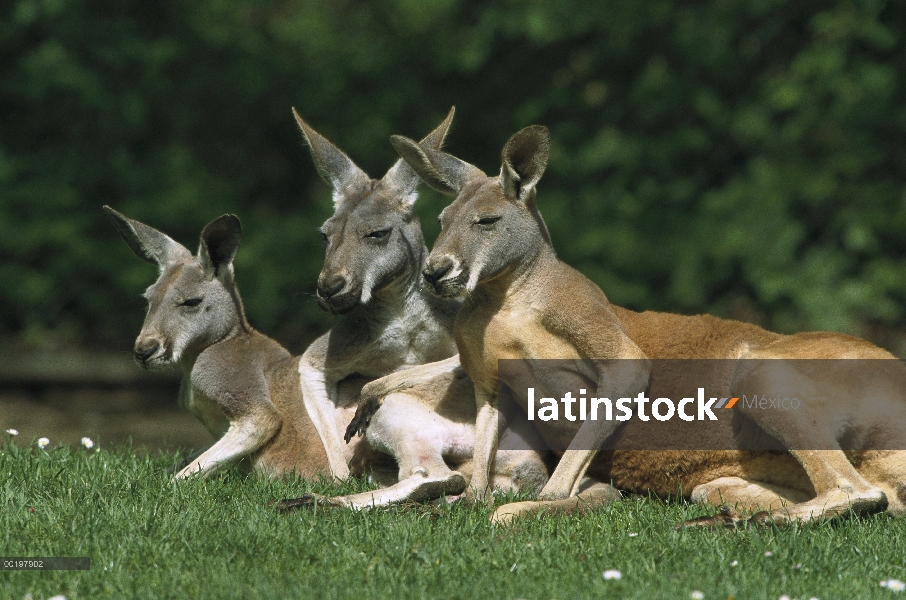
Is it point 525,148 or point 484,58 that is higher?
point 484,58

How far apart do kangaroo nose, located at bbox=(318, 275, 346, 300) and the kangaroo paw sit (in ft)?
1.76

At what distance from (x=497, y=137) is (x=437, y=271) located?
8077 millimetres

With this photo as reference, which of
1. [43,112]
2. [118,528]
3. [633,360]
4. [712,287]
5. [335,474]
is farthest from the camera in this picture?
[43,112]

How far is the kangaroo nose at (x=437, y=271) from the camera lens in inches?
186

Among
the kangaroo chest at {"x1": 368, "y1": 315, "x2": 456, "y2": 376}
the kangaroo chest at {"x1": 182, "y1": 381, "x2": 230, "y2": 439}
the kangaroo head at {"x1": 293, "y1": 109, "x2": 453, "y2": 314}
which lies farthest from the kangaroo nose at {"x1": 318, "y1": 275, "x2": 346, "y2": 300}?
the kangaroo chest at {"x1": 182, "y1": 381, "x2": 230, "y2": 439}

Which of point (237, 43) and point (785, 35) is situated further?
point (237, 43)

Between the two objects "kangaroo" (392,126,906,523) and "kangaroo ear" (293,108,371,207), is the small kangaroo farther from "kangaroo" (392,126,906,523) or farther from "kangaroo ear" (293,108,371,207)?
"kangaroo" (392,126,906,523)

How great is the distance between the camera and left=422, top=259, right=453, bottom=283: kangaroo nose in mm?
4713

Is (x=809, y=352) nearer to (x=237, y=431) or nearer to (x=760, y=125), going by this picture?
→ (x=237, y=431)

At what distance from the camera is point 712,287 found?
11156 mm

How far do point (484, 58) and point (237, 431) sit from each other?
25.8 feet

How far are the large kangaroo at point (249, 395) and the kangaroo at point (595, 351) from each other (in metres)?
0.25

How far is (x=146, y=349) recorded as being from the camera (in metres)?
5.62

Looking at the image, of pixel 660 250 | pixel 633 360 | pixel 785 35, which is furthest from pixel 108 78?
pixel 633 360
